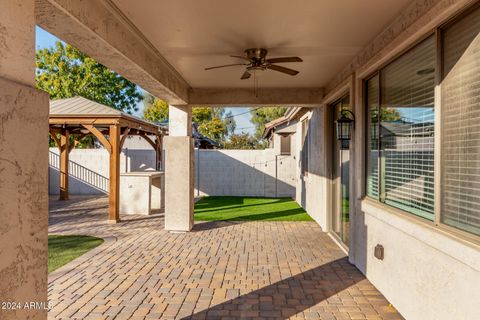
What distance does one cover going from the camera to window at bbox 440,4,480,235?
2.47m

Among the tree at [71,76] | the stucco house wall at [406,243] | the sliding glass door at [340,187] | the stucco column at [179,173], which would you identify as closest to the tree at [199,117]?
the tree at [71,76]

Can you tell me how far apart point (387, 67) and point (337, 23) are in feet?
2.98

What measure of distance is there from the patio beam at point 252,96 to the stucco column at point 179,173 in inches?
16.2

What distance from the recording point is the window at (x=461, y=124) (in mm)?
2467

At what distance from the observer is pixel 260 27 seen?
385 centimetres

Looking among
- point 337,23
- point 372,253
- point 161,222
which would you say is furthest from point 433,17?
point 161,222

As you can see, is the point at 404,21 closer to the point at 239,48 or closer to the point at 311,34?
the point at 311,34

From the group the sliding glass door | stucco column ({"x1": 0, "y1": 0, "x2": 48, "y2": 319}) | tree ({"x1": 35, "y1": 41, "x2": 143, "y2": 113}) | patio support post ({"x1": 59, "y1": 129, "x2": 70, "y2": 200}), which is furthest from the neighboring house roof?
tree ({"x1": 35, "y1": 41, "x2": 143, "y2": 113})

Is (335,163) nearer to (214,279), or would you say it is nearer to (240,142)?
(214,279)

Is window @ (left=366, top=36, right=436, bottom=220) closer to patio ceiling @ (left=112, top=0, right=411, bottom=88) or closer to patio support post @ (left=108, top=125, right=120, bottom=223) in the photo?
patio ceiling @ (left=112, top=0, right=411, bottom=88)

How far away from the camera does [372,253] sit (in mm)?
4320

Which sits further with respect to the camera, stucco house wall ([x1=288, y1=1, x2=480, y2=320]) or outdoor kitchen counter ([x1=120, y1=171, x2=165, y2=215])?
outdoor kitchen counter ([x1=120, y1=171, x2=165, y2=215])

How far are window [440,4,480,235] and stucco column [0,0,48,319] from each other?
287 cm

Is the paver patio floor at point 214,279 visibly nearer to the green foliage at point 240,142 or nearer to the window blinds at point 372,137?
the window blinds at point 372,137
